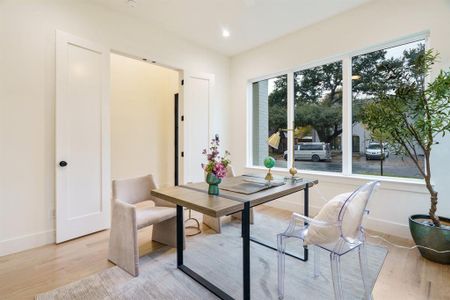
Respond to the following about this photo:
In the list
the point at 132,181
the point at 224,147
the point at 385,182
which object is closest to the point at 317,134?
the point at 385,182

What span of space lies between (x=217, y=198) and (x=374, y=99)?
246cm

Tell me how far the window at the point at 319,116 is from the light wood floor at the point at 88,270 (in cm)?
131

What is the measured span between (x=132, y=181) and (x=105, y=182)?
66 cm

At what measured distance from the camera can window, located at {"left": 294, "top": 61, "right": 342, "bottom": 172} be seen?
11.2 ft

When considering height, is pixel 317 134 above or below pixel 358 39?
below

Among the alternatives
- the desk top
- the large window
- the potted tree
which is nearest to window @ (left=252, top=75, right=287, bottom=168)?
the large window

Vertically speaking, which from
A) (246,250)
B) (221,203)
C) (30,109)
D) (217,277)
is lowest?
(217,277)

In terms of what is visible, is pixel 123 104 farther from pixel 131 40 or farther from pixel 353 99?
pixel 353 99

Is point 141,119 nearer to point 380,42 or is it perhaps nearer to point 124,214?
point 124,214

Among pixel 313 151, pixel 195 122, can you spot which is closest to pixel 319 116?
pixel 313 151

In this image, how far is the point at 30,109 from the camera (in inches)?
97.9

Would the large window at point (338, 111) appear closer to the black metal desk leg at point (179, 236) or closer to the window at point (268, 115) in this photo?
the window at point (268, 115)

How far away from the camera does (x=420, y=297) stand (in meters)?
1.72

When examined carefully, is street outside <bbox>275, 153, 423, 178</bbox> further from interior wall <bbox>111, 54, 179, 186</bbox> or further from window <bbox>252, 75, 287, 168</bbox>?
interior wall <bbox>111, 54, 179, 186</bbox>
